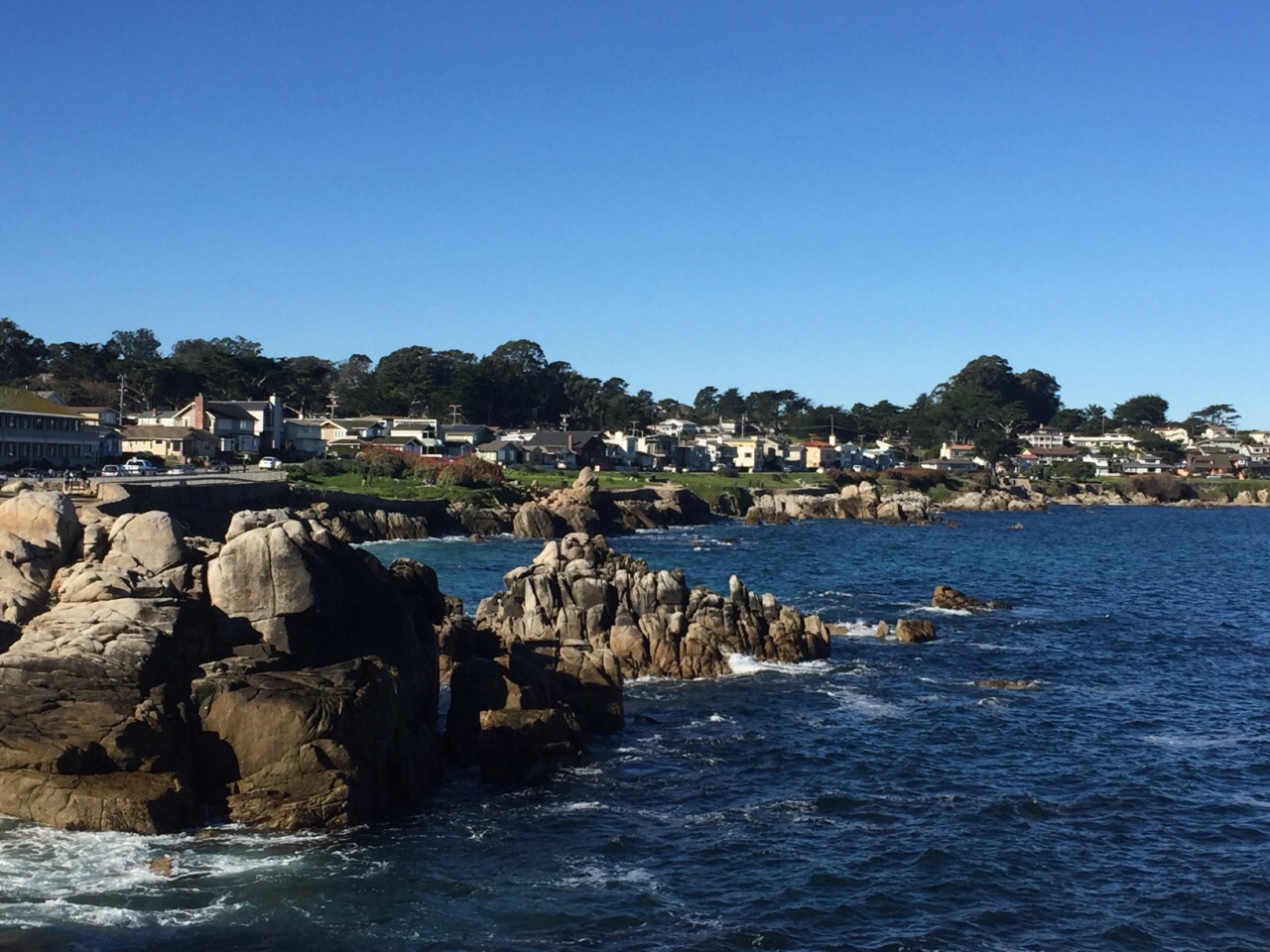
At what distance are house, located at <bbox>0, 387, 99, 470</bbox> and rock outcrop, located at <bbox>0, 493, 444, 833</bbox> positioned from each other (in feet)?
181

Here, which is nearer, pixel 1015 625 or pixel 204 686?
pixel 204 686

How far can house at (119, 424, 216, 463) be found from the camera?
11400 cm

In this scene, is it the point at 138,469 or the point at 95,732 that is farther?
the point at 138,469

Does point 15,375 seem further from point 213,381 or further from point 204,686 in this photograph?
point 204,686

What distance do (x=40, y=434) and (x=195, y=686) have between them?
2621 inches

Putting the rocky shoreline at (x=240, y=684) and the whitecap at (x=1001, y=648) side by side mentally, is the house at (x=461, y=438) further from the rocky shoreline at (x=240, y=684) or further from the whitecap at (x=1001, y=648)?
the rocky shoreline at (x=240, y=684)

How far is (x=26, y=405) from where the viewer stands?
83.5 metres

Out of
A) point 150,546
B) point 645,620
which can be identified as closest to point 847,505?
point 645,620

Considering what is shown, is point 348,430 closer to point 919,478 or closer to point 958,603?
point 919,478

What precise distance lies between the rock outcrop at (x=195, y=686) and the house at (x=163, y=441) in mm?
87628

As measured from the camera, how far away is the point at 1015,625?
2226 inches

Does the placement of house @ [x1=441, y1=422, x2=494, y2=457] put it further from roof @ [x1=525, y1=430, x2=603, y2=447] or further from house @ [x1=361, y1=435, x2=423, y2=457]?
roof @ [x1=525, y1=430, x2=603, y2=447]

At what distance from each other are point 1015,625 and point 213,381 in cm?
12635

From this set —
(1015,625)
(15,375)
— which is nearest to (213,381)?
(15,375)
